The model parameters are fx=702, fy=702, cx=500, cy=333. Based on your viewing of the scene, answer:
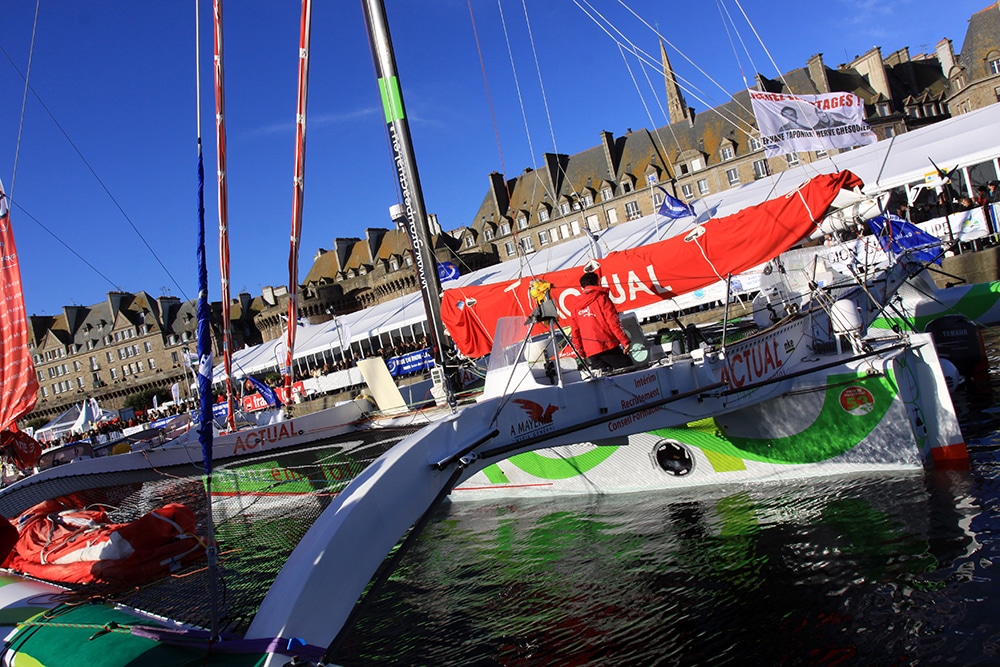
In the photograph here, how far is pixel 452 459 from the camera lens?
450 centimetres

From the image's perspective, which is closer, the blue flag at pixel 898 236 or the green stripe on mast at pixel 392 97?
the green stripe on mast at pixel 392 97

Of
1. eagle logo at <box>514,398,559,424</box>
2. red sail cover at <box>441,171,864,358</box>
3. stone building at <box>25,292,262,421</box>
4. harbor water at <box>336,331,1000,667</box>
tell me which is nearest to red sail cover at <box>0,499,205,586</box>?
harbor water at <box>336,331,1000,667</box>

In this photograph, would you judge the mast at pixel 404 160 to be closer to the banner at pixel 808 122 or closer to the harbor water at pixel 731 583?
the harbor water at pixel 731 583

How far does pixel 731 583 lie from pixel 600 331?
99.2 inches

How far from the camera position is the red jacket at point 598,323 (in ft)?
22.3

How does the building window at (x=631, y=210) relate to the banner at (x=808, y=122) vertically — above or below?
above

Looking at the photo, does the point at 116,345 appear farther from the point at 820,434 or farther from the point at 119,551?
the point at 820,434

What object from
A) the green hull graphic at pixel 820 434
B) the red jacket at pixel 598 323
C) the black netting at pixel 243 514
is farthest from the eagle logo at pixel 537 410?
the green hull graphic at pixel 820 434

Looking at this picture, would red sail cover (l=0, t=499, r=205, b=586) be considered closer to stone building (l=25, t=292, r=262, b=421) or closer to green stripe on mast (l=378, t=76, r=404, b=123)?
green stripe on mast (l=378, t=76, r=404, b=123)

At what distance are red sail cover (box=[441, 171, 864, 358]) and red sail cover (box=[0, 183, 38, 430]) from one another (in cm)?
528

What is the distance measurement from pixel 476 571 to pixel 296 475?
230cm

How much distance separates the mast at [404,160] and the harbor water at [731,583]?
291 cm

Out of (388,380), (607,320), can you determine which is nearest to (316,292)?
(388,380)

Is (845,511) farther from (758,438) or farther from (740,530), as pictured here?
(758,438)
